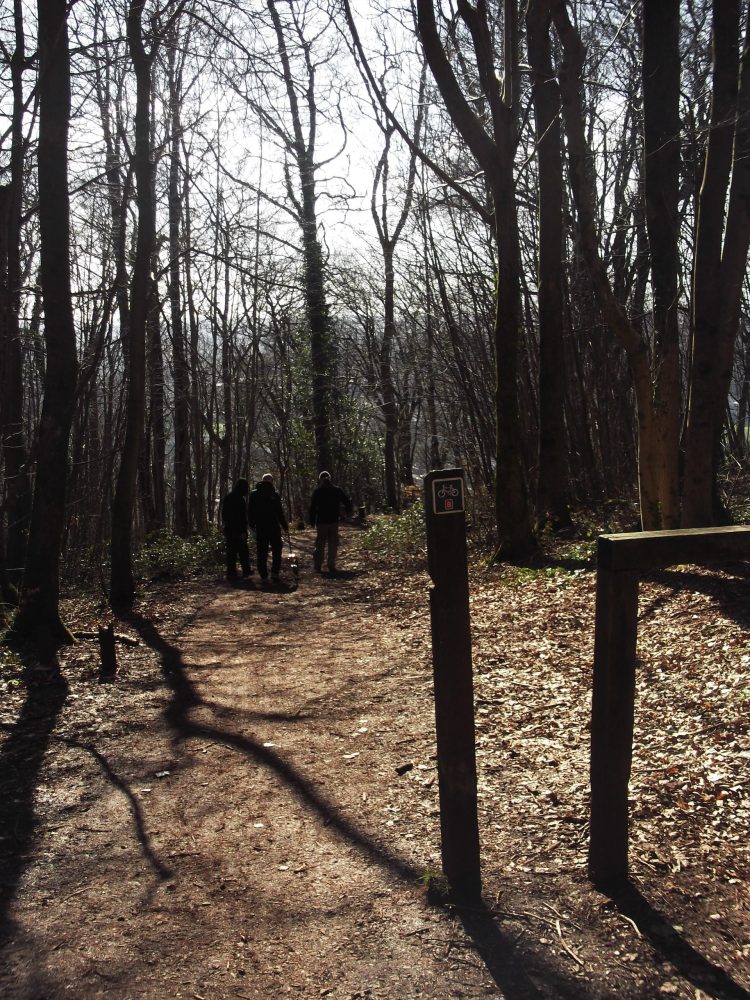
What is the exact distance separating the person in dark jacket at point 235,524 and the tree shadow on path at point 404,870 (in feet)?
24.4

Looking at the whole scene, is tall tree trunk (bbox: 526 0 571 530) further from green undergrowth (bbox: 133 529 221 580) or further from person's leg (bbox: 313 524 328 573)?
green undergrowth (bbox: 133 529 221 580)

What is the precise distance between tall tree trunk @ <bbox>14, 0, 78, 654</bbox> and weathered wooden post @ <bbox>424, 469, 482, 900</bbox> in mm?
6352

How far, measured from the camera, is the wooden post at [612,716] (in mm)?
3459

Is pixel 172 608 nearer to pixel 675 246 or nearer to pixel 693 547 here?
pixel 675 246

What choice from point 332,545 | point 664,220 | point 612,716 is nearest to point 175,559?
point 332,545

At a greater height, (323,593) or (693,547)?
(693,547)

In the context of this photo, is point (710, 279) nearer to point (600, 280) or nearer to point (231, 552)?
point (600, 280)

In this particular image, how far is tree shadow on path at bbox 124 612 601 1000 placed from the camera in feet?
10.3

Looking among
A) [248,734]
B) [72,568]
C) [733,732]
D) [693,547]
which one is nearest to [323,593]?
[72,568]

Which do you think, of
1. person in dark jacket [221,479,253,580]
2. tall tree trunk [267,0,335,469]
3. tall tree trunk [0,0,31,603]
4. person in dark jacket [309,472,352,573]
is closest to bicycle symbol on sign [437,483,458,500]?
tall tree trunk [0,0,31,603]

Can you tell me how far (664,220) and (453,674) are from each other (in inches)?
335

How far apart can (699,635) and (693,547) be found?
4.31 meters

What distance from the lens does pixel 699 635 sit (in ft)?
23.9

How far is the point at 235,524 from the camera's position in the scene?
612 inches
